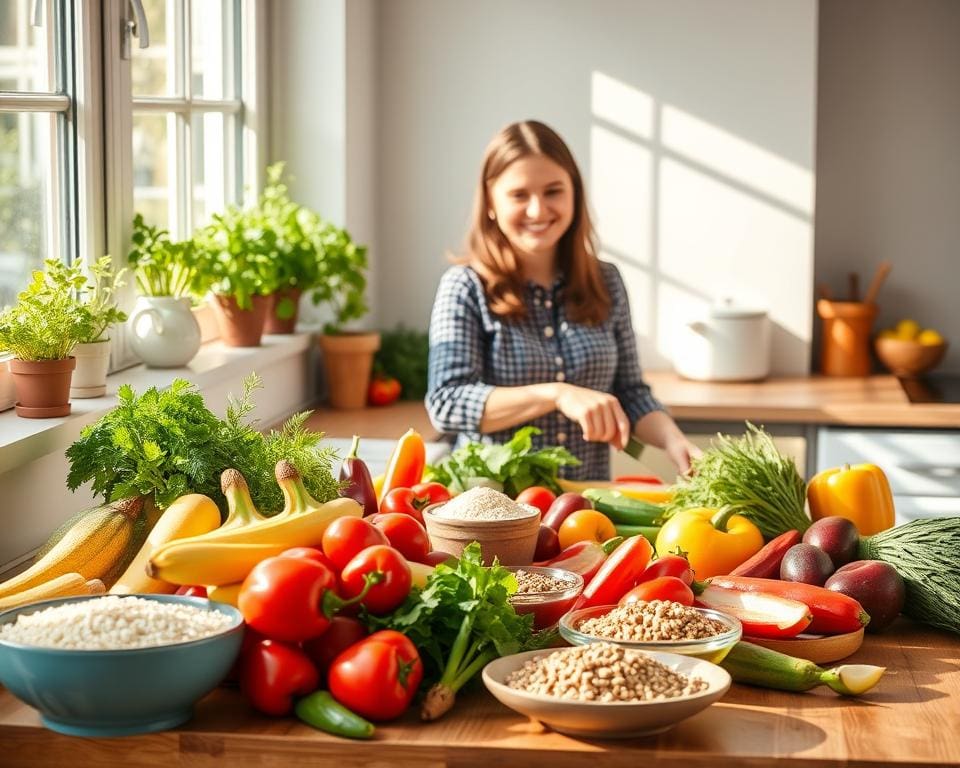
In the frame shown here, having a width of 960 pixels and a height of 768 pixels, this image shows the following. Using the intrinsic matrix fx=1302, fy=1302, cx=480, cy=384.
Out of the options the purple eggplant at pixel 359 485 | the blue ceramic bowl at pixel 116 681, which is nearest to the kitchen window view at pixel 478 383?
the blue ceramic bowl at pixel 116 681

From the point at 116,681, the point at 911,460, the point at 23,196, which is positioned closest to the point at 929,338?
the point at 911,460

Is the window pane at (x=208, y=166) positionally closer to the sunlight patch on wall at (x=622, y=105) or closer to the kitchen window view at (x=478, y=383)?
the kitchen window view at (x=478, y=383)

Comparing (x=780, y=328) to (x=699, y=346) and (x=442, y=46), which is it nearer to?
(x=699, y=346)

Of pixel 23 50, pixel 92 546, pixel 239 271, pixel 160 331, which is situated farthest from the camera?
pixel 239 271

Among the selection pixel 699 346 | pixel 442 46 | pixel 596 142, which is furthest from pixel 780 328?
pixel 442 46

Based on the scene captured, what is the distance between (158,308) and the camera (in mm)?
2799

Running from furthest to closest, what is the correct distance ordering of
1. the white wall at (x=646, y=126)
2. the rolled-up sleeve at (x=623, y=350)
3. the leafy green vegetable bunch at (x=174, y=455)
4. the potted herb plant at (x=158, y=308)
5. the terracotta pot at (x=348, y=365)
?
the white wall at (x=646, y=126), the terracotta pot at (x=348, y=365), the rolled-up sleeve at (x=623, y=350), the potted herb plant at (x=158, y=308), the leafy green vegetable bunch at (x=174, y=455)

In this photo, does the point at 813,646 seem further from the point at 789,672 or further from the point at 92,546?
the point at 92,546

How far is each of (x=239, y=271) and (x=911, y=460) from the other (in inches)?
73.9

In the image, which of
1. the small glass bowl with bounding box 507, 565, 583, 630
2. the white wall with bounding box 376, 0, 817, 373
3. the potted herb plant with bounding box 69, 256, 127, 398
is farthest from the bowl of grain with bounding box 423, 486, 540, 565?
the white wall with bounding box 376, 0, 817, 373

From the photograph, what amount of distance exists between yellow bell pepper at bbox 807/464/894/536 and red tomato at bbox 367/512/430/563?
2.27 feet

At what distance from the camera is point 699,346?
4066 millimetres

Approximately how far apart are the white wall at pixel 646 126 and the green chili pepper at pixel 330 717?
296 centimetres

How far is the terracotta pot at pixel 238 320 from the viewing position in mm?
3283
